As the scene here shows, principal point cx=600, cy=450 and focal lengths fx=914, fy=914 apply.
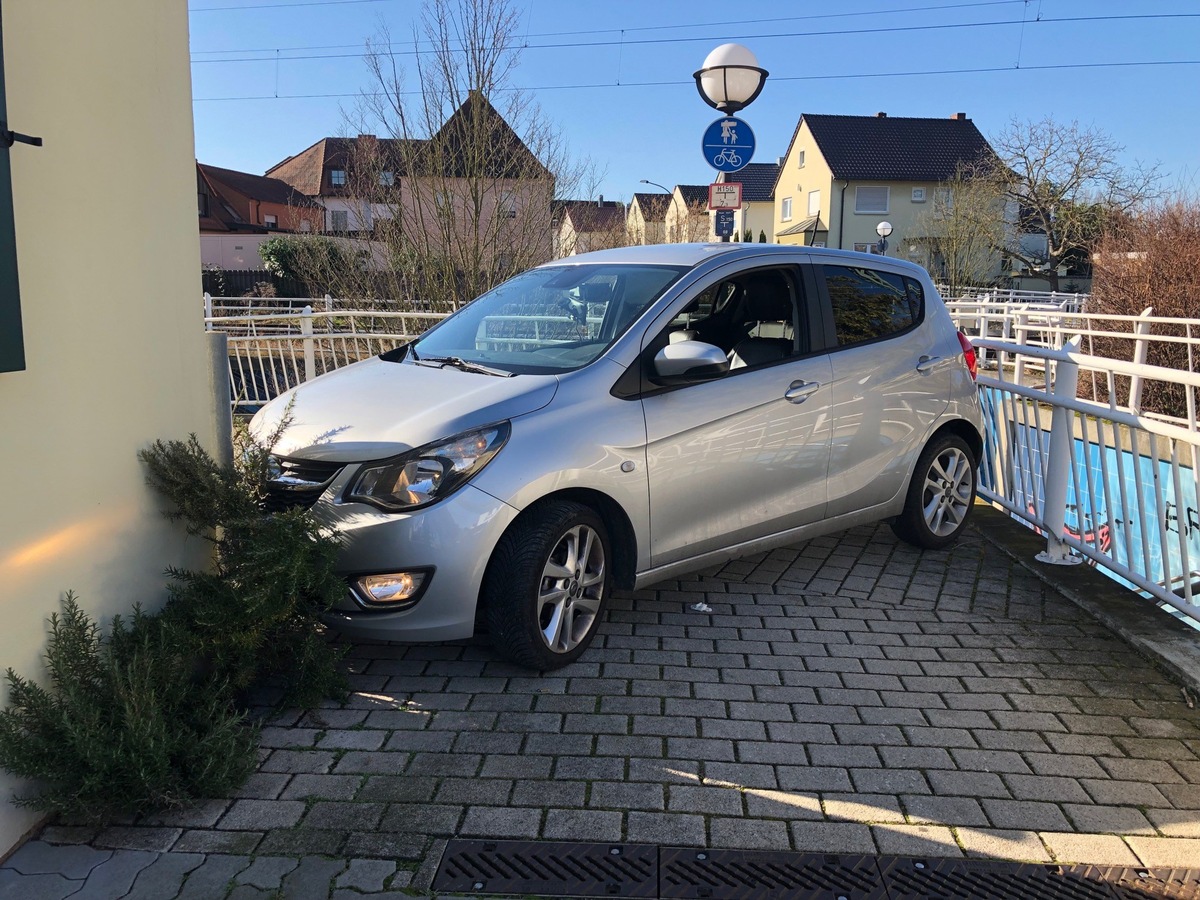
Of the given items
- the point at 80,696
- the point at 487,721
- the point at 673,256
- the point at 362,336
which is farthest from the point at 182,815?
the point at 362,336

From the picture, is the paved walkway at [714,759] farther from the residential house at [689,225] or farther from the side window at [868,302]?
the residential house at [689,225]

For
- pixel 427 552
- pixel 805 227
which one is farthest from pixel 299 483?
pixel 805 227

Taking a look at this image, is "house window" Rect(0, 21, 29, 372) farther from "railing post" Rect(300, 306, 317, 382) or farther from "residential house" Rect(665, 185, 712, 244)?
"residential house" Rect(665, 185, 712, 244)

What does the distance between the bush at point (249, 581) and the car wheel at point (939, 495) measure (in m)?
3.46

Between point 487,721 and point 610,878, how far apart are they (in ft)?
3.34

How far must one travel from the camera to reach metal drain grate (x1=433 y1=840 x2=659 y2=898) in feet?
8.47

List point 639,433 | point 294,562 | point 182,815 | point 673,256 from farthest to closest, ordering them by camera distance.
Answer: point 673,256
point 639,433
point 294,562
point 182,815

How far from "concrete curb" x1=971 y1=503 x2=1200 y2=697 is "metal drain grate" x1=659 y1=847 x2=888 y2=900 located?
2102mm

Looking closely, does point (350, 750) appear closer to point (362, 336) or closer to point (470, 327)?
point (470, 327)

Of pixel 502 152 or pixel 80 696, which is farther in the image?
pixel 502 152

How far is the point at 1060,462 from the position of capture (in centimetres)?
525

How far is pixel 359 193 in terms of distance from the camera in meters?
13.3

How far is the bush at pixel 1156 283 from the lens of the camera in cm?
1257

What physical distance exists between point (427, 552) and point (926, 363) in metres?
3.26
